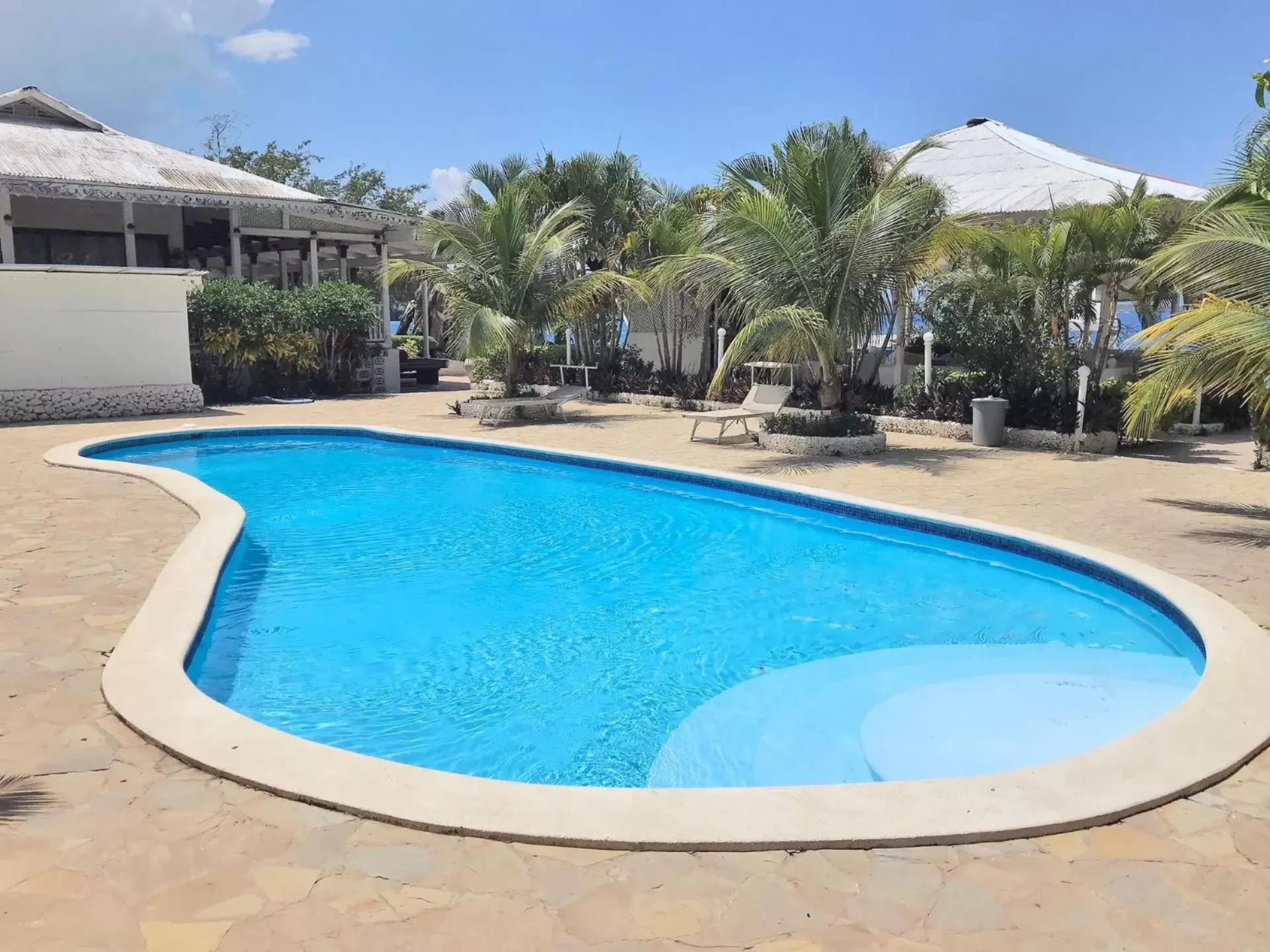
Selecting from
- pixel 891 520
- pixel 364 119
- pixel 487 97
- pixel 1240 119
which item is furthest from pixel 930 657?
pixel 364 119

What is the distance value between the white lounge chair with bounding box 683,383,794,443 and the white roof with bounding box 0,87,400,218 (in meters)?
12.4

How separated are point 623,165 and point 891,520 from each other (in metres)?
14.8

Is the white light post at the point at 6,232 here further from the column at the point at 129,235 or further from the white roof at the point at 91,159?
the column at the point at 129,235

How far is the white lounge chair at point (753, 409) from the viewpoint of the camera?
14.8m

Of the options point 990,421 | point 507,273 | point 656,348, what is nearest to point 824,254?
point 990,421

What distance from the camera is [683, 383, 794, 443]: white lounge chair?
14.8m

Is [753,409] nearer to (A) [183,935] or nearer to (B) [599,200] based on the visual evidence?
(B) [599,200]

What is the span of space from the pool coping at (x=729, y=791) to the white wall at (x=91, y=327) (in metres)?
14.7

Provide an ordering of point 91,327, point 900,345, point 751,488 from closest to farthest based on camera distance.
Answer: point 751,488 → point 900,345 → point 91,327

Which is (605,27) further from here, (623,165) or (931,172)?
(931,172)

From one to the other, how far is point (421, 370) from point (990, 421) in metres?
16.7

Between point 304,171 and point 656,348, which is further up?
point 304,171

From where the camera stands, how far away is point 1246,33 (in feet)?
68.7

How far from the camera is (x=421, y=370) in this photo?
86.2 feet
